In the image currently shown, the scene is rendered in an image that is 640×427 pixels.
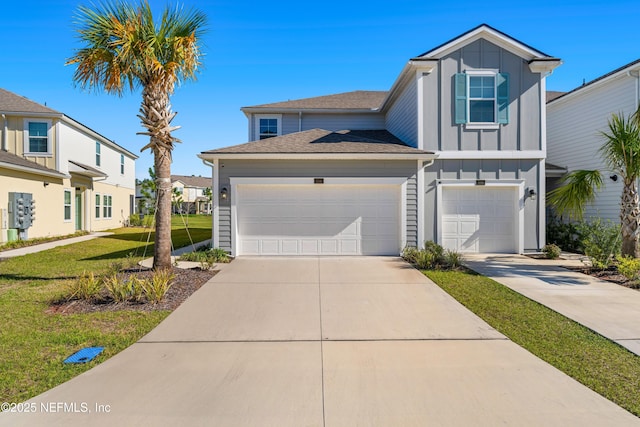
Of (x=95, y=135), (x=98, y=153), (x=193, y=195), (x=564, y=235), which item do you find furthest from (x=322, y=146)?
(x=193, y=195)

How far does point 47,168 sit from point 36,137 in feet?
5.04

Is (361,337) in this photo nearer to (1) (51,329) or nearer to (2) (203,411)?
(2) (203,411)

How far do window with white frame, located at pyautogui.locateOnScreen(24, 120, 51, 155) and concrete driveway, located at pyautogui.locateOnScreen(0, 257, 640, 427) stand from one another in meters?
14.5

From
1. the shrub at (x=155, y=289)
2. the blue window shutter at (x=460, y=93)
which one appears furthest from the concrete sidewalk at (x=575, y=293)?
the shrub at (x=155, y=289)

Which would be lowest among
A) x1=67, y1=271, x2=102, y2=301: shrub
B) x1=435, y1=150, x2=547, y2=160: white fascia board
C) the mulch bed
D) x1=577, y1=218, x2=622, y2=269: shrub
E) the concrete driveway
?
Result: the concrete driveway

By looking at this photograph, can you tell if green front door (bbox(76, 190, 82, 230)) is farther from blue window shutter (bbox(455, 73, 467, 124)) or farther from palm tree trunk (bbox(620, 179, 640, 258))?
palm tree trunk (bbox(620, 179, 640, 258))

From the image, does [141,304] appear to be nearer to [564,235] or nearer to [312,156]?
[312,156]

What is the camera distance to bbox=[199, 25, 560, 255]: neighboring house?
9977mm

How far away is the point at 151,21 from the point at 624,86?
14021 millimetres

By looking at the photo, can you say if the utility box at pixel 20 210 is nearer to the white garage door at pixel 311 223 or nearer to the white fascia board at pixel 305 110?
the white fascia board at pixel 305 110

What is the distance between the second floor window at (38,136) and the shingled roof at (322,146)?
34.8 feet

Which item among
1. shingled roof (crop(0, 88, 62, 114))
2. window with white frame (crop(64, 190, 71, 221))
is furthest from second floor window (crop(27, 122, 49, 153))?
window with white frame (crop(64, 190, 71, 221))

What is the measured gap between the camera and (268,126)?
605 inches

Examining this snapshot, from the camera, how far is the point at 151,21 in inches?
270
